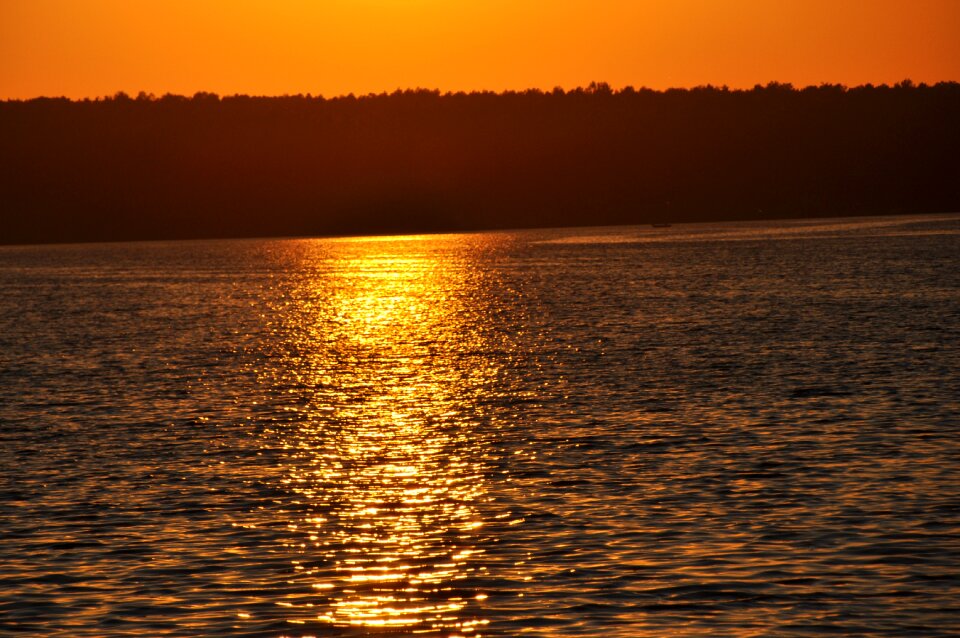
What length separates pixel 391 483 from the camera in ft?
105

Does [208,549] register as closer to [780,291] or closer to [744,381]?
[744,381]

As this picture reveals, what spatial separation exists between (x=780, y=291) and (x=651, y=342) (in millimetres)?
48307

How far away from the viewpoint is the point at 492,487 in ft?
102

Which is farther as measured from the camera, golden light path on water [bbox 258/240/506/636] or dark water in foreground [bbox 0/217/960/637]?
golden light path on water [bbox 258/240/506/636]

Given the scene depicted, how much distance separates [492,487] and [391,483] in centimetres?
231

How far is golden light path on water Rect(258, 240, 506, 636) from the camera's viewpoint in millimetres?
22062

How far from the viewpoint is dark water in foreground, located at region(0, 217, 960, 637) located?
70.6 ft

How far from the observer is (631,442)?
3697 cm

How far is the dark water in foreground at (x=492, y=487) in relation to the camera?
21531 millimetres

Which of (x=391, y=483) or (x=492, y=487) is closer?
(x=492, y=487)

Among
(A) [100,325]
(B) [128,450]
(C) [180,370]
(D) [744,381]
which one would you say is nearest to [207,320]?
(A) [100,325]

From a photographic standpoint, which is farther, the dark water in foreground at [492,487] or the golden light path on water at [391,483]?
the golden light path on water at [391,483]

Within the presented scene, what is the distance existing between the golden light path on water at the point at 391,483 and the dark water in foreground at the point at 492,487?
0.10 m

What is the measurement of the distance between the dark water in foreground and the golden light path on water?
10 centimetres
